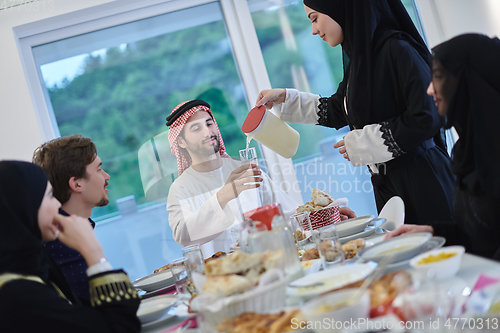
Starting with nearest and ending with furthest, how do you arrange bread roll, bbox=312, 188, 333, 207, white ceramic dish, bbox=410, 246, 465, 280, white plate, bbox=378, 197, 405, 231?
1. white ceramic dish, bbox=410, 246, 465, 280
2. white plate, bbox=378, 197, 405, 231
3. bread roll, bbox=312, 188, 333, 207

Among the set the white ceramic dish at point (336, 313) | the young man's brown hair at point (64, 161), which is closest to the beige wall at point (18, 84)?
the young man's brown hair at point (64, 161)

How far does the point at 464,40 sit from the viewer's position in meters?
1.07

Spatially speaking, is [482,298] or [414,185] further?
[414,185]

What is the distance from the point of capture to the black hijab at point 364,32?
1745 millimetres

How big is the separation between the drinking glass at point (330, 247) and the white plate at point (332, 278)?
0.15 metres

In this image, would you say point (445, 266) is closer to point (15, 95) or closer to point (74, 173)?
point (74, 173)

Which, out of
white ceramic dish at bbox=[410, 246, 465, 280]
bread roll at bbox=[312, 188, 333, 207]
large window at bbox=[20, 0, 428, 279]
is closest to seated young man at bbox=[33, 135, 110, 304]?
bread roll at bbox=[312, 188, 333, 207]

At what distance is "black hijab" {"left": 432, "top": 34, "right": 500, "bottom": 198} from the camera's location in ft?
3.32

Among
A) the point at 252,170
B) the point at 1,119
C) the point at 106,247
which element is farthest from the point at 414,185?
the point at 1,119

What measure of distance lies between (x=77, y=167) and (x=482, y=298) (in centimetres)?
146

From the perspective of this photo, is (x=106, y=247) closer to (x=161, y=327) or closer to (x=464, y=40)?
(x=161, y=327)

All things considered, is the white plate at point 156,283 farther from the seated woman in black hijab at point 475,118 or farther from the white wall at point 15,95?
the white wall at point 15,95

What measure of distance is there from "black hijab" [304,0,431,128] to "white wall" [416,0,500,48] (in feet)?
5.26

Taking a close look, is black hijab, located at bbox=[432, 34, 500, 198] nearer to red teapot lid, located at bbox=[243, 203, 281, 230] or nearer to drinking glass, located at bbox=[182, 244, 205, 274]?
red teapot lid, located at bbox=[243, 203, 281, 230]
